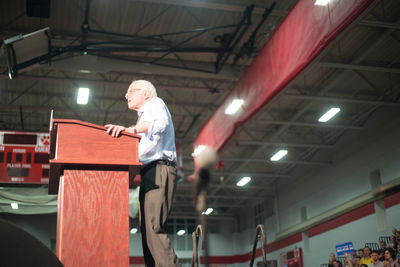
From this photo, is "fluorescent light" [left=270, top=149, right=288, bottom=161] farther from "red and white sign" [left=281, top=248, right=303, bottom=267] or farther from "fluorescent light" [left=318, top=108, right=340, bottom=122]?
"red and white sign" [left=281, top=248, right=303, bottom=267]

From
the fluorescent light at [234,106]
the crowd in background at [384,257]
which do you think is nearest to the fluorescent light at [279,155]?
the crowd in background at [384,257]

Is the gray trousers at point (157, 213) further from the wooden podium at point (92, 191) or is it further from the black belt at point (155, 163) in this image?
the wooden podium at point (92, 191)

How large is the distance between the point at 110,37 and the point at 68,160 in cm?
857

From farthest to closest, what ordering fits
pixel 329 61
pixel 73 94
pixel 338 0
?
pixel 73 94
pixel 329 61
pixel 338 0

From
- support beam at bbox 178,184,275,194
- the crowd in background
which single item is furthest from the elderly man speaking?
support beam at bbox 178,184,275,194

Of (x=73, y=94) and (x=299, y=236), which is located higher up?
(x=73, y=94)

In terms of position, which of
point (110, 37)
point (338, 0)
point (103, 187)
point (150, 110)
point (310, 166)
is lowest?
point (103, 187)

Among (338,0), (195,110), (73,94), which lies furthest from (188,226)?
(338,0)

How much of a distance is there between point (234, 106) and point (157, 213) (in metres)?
6.24

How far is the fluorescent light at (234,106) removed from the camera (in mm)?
8422

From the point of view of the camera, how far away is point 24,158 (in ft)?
26.6

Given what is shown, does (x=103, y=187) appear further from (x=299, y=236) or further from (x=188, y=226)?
(x=188, y=226)

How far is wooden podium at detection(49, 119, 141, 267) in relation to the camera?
7.36 ft

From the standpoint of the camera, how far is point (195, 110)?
586 inches
